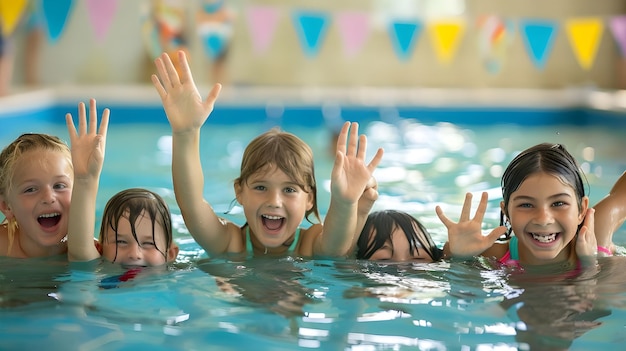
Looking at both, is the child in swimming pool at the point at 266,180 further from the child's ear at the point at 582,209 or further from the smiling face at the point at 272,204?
the child's ear at the point at 582,209

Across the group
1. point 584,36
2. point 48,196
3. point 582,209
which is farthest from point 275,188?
point 584,36

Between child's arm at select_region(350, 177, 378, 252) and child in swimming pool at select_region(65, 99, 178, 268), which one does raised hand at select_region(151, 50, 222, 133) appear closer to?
child in swimming pool at select_region(65, 99, 178, 268)

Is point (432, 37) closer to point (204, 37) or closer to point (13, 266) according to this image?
point (204, 37)

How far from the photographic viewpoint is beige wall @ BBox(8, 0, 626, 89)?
37.3ft

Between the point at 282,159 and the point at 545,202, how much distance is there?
964 mm

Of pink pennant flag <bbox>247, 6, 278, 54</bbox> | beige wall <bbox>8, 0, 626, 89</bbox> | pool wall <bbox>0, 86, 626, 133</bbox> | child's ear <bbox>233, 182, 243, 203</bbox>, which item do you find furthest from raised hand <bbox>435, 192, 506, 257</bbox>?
beige wall <bbox>8, 0, 626, 89</bbox>

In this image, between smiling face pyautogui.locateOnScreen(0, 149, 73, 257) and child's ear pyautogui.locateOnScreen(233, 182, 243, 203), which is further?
child's ear pyautogui.locateOnScreen(233, 182, 243, 203)

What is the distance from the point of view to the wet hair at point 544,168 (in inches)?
113

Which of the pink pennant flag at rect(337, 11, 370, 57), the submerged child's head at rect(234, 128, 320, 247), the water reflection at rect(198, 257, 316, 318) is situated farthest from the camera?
the pink pennant flag at rect(337, 11, 370, 57)

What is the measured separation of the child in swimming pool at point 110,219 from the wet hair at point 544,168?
127 centimetres

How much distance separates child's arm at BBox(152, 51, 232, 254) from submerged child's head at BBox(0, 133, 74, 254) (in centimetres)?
43

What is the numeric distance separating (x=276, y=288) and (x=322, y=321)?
351 mm

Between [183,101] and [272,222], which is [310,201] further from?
[183,101]

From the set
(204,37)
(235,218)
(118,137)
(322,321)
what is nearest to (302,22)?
(204,37)
